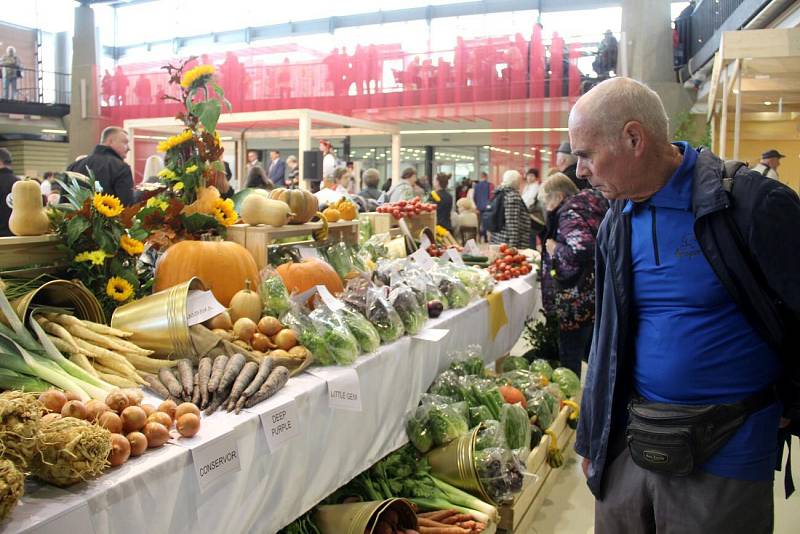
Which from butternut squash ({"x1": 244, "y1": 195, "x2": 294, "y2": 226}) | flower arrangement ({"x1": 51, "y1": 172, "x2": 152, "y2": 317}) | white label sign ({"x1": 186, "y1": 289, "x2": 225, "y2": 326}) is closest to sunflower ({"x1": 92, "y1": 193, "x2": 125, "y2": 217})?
flower arrangement ({"x1": 51, "y1": 172, "x2": 152, "y2": 317})

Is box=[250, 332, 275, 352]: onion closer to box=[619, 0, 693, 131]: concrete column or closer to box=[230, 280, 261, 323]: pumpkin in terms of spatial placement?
box=[230, 280, 261, 323]: pumpkin

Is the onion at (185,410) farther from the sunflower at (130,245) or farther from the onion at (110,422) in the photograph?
the sunflower at (130,245)

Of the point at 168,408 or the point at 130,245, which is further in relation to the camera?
the point at 130,245

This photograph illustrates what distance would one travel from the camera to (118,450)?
1.46 m

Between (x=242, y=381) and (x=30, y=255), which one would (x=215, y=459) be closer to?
(x=242, y=381)

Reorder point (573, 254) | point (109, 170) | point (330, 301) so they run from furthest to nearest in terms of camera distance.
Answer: point (109, 170) → point (573, 254) → point (330, 301)

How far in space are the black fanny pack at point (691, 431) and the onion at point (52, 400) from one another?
136 centimetres

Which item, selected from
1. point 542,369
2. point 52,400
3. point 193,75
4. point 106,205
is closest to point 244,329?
point 106,205

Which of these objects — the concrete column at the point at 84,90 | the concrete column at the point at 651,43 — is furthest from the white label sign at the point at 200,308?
the concrete column at the point at 84,90

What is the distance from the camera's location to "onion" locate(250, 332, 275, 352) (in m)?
2.30

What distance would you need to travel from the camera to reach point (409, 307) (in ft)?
9.43

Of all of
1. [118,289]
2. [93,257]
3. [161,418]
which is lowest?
[161,418]

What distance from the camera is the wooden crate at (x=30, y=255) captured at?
2.17m

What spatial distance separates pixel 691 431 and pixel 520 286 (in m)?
3.00
